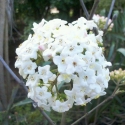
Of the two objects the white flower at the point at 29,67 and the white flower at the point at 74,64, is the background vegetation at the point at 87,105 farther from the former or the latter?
the white flower at the point at 74,64

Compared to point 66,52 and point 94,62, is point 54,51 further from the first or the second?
point 94,62

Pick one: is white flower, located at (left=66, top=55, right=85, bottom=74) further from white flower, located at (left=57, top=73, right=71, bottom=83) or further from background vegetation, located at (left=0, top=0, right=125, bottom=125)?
background vegetation, located at (left=0, top=0, right=125, bottom=125)

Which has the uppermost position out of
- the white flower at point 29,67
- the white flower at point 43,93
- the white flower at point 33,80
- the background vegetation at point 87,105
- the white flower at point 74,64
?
the white flower at point 74,64

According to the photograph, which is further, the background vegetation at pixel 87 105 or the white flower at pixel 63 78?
the background vegetation at pixel 87 105

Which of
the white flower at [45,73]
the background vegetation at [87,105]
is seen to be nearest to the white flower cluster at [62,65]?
the white flower at [45,73]

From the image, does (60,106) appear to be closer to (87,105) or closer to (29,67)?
(29,67)

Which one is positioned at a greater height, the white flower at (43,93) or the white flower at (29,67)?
the white flower at (29,67)

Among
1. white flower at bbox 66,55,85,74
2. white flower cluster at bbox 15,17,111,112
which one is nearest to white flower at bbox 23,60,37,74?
white flower cluster at bbox 15,17,111,112

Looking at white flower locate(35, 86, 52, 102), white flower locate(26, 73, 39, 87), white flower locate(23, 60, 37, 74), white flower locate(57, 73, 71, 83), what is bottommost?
white flower locate(35, 86, 52, 102)
